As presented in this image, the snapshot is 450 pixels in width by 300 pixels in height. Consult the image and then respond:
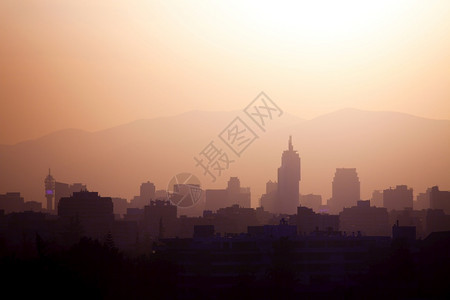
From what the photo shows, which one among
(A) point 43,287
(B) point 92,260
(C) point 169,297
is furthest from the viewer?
(B) point 92,260

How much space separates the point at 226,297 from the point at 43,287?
2604 cm

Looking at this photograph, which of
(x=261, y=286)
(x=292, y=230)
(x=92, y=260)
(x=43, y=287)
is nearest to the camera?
(x=43, y=287)

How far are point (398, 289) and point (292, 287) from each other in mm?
11832

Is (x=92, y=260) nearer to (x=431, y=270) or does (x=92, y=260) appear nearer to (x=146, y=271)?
(x=146, y=271)

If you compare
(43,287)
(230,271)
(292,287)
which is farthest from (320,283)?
(43,287)

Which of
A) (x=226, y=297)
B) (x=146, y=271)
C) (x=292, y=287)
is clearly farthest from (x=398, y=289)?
(x=146, y=271)

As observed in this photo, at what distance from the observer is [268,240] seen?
13375 cm

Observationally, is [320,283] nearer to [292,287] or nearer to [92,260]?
[292,287]

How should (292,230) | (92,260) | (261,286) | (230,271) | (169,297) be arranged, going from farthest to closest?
(292,230) → (230,271) → (92,260) → (261,286) → (169,297)

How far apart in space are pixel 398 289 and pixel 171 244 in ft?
123

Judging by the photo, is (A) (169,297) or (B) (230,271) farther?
(B) (230,271)

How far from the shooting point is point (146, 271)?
10869 centimetres

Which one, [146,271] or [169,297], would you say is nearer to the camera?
[169,297]

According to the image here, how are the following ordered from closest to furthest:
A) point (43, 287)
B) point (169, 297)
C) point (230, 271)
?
point (43, 287) → point (169, 297) → point (230, 271)
